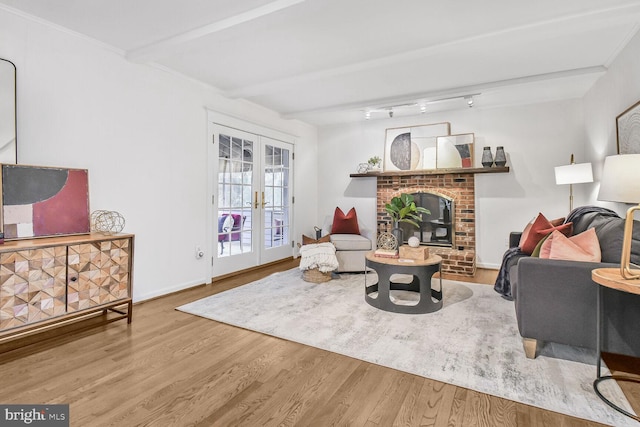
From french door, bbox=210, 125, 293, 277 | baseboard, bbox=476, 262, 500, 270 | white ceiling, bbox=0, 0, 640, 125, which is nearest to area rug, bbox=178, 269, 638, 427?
french door, bbox=210, 125, 293, 277

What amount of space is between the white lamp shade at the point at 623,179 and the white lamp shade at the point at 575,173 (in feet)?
6.51

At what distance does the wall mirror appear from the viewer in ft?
7.91

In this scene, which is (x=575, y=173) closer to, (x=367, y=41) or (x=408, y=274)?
(x=408, y=274)

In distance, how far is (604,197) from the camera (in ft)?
7.29

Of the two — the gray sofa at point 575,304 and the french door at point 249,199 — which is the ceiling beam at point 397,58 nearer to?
the french door at point 249,199

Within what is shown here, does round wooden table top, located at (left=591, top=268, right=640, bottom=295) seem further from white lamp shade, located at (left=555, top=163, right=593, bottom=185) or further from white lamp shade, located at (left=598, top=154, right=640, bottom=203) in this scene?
white lamp shade, located at (left=555, top=163, right=593, bottom=185)

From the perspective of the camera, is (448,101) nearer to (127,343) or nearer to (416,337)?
(416,337)

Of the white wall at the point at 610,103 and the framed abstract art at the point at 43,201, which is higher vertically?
the white wall at the point at 610,103

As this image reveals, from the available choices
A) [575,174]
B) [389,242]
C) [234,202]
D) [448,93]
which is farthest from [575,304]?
[234,202]

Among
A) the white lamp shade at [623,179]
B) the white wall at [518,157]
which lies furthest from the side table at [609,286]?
the white wall at [518,157]

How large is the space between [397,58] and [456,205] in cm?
276

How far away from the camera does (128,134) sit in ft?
10.8

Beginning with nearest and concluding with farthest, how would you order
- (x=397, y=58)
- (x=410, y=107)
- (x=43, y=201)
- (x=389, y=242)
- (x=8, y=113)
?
(x=8, y=113), (x=43, y=201), (x=397, y=58), (x=389, y=242), (x=410, y=107)

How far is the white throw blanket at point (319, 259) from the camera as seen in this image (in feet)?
13.3
